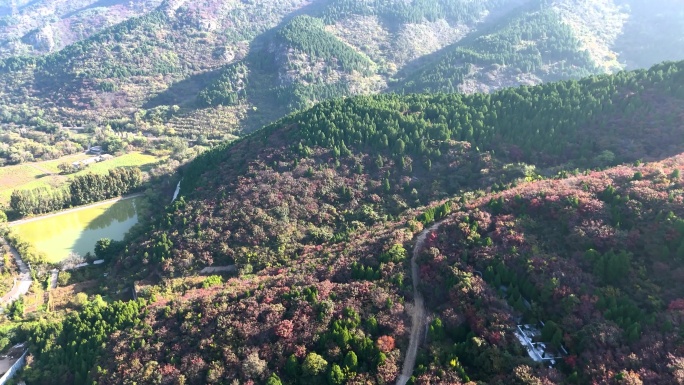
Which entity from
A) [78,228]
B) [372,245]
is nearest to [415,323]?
[372,245]

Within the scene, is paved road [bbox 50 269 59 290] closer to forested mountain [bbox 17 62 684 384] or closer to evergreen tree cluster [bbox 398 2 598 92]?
forested mountain [bbox 17 62 684 384]

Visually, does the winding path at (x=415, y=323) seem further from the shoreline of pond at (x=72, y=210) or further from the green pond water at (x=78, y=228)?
the shoreline of pond at (x=72, y=210)

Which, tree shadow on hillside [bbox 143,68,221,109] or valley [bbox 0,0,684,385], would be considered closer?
valley [bbox 0,0,684,385]

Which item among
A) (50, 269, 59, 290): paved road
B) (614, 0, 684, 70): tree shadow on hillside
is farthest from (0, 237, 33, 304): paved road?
(614, 0, 684, 70): tree shadow on hillside

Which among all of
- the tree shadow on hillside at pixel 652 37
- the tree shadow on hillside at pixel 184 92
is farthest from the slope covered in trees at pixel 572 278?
the tree shadow on hillside at pixel 652 37

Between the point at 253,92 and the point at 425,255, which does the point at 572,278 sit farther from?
the point at 253,92
